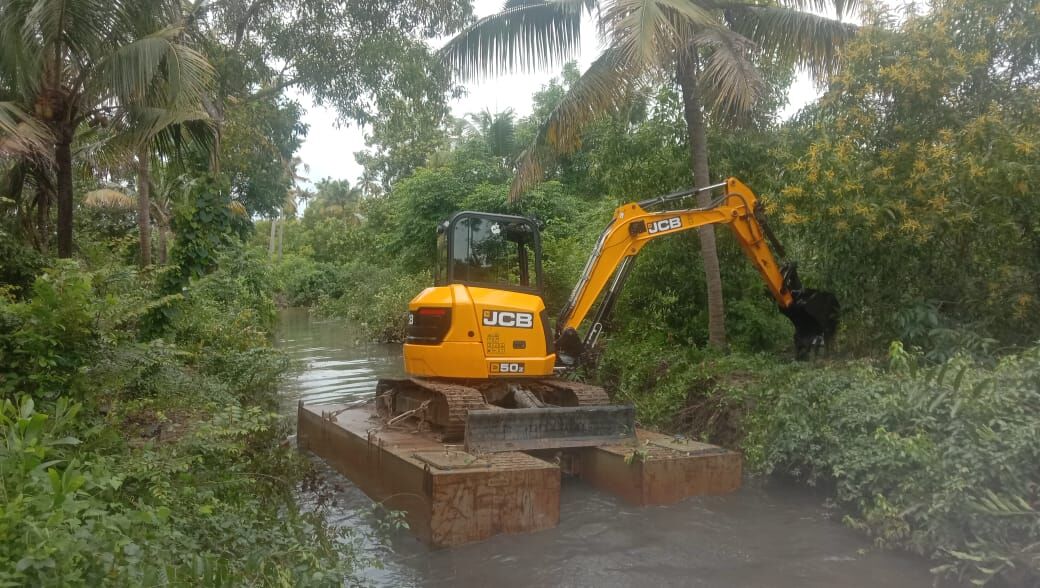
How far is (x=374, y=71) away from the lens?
15.1m

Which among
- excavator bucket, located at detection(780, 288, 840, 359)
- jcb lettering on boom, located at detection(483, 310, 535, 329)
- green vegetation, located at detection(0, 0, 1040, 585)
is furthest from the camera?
excavator bucket, located at detection(780, 288, 840, 359)

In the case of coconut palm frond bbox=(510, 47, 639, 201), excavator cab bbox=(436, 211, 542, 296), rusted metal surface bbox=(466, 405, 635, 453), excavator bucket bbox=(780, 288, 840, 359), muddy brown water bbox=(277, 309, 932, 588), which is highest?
coconut palm frond bbox=(510, 47, 639, 201)

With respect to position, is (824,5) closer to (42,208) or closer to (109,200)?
(42,208)

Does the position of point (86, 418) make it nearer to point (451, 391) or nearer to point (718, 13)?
point (451, 391)

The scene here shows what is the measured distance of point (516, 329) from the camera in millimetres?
8023

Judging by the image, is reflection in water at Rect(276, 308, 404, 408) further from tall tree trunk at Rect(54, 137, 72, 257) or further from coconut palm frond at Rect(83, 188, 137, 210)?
coconut palm frond at Rect(83, 188, 137, 210)

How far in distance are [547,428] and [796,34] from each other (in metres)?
6.90

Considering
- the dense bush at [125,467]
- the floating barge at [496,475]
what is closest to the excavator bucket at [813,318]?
the floating barge at [496,475]

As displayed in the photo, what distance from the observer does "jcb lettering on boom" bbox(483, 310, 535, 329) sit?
7.85m

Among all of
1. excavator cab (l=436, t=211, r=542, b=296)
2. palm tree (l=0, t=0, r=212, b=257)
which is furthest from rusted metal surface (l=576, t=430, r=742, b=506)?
palm tree (l=0, t=0, r=212, b=257)

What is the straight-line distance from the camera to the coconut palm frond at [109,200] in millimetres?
23812

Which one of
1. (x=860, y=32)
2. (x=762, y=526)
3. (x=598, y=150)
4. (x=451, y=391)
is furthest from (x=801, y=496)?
(x=598, y=150)

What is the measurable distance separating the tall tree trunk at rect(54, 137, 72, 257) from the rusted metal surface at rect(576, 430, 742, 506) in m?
7.18

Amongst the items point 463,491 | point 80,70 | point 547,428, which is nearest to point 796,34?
point 547,428
